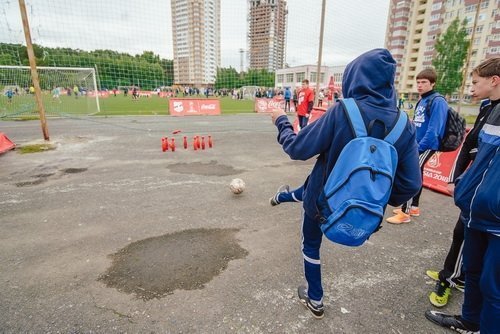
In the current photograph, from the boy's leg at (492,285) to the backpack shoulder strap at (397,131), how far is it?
835mm

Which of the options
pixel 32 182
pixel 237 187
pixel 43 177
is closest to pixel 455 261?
pixel 237 187

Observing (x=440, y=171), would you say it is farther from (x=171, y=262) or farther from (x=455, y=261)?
(x=171, y=262)

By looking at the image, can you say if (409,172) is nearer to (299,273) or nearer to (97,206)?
(299,273)

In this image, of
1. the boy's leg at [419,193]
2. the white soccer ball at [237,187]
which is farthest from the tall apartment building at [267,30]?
the boy's leg at [419,193]

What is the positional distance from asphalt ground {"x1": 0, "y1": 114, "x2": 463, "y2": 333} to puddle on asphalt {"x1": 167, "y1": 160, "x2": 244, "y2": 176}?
0.48m

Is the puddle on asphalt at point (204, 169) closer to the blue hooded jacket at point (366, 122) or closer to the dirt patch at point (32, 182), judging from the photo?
the dirt patch at point (32, 182)

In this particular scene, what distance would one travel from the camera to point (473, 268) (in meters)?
2.02

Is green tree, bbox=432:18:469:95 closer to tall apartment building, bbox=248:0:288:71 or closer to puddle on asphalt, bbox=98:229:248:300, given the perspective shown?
tall apartment building, bbox=248:0:288:71

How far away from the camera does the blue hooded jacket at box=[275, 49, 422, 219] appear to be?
1.78 metres

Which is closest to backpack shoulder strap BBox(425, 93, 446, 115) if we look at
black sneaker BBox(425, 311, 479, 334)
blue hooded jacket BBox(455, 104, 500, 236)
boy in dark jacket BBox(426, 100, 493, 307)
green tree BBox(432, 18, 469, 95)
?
boy in dark jacket BBox(426, 100, 493, 307)

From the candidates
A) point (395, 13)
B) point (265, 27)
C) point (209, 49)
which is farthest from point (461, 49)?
point (395, 13)

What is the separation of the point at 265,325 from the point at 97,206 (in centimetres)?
348

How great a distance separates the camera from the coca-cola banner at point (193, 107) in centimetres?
2067

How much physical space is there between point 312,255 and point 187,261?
4.83 ft
